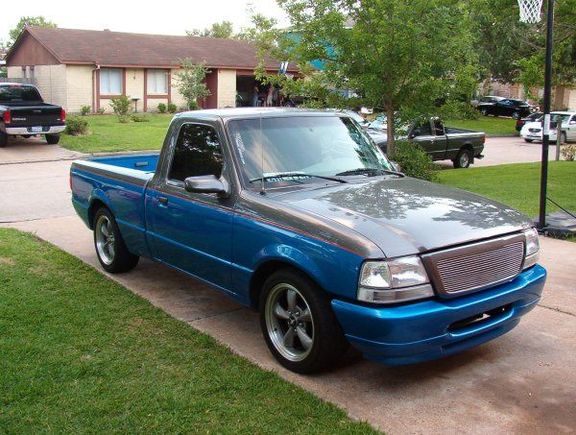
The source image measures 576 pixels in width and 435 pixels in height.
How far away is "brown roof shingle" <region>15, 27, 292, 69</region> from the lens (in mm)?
36688

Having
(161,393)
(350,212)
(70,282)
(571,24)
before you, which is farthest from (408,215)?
(571,24)

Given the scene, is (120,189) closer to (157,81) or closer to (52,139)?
(52,139)

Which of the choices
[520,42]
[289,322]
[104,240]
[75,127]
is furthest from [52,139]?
[520,42]

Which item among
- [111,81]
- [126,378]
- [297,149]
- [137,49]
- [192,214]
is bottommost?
[126,378]

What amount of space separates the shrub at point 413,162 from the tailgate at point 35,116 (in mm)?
12196

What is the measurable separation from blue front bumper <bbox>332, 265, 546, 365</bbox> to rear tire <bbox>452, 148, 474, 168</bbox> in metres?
15.1


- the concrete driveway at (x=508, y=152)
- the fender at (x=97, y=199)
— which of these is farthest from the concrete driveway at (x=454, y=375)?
the concrete driveway at (x=508, y=152)

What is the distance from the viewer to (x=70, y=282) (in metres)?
6.42

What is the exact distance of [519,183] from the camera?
14.0m

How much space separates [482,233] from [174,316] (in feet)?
8.94

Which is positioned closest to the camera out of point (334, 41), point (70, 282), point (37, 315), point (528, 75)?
point (37, 315)

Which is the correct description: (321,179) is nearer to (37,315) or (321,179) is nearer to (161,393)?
(161,393)

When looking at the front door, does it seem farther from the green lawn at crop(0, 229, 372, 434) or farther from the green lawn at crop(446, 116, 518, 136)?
the green lawn at crop(446, 116, 518, 136)

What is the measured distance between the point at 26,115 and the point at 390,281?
1950 cm
